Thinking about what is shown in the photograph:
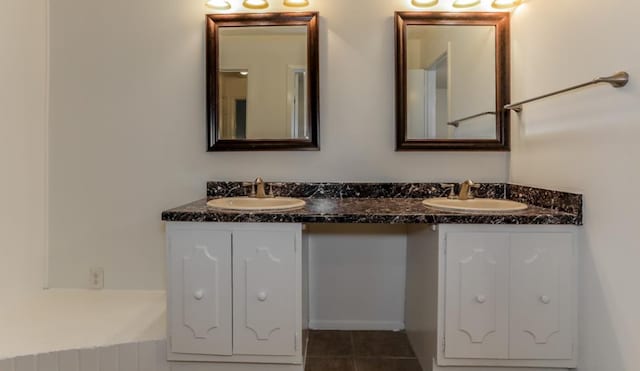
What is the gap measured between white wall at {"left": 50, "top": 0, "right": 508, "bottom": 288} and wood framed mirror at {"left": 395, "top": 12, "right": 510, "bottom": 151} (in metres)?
0.07

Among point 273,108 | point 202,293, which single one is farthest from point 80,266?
point 273,108

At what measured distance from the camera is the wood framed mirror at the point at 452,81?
211 centimetres

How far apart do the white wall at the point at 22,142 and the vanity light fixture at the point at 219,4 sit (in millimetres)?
941

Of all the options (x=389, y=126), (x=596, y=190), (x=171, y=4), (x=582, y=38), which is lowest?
(x=596, y=190)

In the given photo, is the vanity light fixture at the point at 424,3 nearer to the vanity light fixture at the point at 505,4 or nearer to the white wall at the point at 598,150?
the vanity light fixture at the point at 505,4

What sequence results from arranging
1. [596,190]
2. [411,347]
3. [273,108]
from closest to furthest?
1. [596,190]
2. [411,347]
3. [273,108]

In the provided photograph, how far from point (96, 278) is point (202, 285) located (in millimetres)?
1050

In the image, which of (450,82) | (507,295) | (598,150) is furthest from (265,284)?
(450,82)

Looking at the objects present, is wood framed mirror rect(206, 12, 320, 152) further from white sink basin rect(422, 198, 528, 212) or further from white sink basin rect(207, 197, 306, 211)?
white sink basin rect(422, 198, 528, 212)

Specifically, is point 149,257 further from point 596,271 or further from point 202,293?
point 596,271

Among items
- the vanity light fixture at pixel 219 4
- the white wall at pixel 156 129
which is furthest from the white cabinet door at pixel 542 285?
the vanity light fixture at pixel 219 4

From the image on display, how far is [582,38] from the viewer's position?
4.90ft

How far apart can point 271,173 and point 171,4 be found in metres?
1.09

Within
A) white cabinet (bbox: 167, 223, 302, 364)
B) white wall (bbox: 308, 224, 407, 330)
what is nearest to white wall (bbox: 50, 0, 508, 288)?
white wall (bbox: 308, 224, 407, 330)
